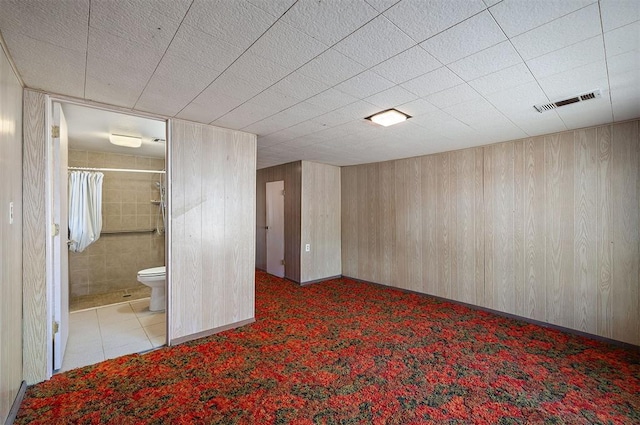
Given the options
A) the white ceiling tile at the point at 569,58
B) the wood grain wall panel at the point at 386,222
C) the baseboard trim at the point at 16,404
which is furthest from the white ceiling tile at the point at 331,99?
the baseboard trim at the point at 16,404

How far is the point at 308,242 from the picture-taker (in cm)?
515

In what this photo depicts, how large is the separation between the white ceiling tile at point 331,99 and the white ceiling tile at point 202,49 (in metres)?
0.74

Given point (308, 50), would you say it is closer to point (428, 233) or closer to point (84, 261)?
point (428, 233)

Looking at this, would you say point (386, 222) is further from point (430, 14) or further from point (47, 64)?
point (47, 64)

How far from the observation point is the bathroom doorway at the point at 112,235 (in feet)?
9.16

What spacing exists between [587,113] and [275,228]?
189 inches

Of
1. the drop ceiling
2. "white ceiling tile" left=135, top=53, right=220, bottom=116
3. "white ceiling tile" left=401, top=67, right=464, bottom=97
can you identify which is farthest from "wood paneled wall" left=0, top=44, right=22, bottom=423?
"white ceiling tile" left=401, top=67, right=464, bottom=97

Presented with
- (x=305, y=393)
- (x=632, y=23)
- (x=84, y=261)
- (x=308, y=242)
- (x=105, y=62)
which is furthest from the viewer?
(x=308, y=242)

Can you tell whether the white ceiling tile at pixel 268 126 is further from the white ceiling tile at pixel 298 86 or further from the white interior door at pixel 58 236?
the white interior door at pixel 58 236

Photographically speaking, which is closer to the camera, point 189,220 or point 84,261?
point 189,220

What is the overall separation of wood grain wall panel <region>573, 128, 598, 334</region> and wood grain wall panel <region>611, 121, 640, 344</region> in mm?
140

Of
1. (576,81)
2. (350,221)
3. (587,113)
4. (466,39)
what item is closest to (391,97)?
(466,39)

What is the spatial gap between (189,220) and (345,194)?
11.0 ft

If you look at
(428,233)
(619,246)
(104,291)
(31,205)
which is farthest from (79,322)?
(619,246)
